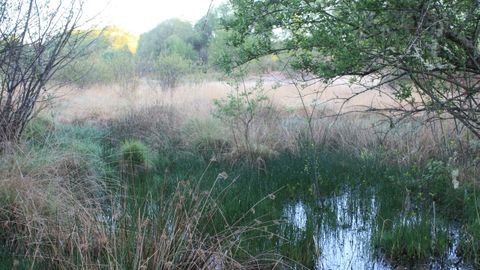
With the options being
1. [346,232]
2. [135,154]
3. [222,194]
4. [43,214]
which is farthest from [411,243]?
[135,154]

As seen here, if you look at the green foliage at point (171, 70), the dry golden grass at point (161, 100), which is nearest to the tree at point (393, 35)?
the dry golden grass at point (161, 100)

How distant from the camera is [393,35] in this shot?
3551 millimetres

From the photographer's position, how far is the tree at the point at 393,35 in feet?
11.5

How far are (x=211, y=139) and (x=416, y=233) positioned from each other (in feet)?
14.7

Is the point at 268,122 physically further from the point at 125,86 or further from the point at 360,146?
the point at 125,86

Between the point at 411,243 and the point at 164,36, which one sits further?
the point at 164,36

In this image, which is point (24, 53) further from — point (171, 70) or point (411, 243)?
point (171, 70)

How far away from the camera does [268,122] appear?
352 inches

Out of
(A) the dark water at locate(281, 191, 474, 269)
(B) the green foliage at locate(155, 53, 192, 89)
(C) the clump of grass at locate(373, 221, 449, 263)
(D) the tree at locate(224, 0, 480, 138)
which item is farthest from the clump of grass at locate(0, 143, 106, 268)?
(B) the green foliage at locate(155, 53, 192, 89)

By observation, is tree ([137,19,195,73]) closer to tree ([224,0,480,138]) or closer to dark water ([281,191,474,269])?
dark water ([281,191,474,269])

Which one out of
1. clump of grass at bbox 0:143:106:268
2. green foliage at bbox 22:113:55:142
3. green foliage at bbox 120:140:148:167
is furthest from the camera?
green foliage at bbox 120:140:148:167

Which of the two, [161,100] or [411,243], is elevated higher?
[161,100]

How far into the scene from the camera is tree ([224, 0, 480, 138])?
11.5 feet

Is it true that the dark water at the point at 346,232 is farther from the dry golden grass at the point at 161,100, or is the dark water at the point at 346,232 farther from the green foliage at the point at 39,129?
the dry golden grass at the point at 161,100
